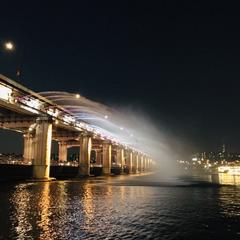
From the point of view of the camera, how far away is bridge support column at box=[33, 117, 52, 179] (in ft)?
207

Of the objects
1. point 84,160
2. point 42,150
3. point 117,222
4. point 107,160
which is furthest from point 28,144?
point 117,222

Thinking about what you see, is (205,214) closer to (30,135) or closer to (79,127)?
(79,127)

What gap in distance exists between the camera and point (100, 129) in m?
111

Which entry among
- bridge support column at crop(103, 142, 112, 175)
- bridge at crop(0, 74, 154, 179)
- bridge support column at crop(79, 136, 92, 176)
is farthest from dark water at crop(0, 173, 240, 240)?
bridge support column at crop(103, 142, 112, 175)

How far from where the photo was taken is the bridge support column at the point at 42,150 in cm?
6300

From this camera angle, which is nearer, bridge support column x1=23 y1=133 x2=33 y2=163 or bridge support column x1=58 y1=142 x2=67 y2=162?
bridge support column x1=23 y1=133 x2=33 y2=163

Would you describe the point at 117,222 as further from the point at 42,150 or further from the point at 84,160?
the point at 84,160

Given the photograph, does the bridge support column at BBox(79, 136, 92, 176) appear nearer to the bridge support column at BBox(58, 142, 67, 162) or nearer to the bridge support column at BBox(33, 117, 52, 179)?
the bridge support column at BBox(33, 117, 52, 179)

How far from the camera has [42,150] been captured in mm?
63562

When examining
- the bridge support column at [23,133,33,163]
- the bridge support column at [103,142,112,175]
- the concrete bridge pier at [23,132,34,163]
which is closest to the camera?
the concrete bridge pier at [23,132,34,163]

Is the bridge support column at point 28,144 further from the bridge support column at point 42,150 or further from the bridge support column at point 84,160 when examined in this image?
the bridge support column at point 42,150

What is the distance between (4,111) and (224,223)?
6194 centimetres

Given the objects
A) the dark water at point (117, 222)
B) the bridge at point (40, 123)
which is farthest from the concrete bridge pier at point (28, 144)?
the dark water at point (117, 222)

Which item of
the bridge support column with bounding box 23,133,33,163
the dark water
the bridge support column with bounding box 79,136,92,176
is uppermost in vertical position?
the bridge support column with bounding box 23,133,33,163
